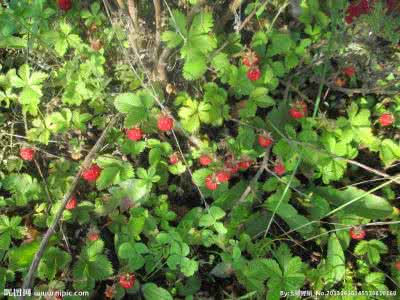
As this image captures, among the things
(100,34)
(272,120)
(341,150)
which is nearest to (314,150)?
(341,150)

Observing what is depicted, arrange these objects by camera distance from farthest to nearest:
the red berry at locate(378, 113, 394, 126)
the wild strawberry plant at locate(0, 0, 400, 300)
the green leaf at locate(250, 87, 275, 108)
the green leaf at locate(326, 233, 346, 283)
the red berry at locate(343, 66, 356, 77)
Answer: the red berry at locate(343, 66, 356, 77), the red berry at locate(378, 113, 394, 126), the green leaf at locate(250, 87, 275, 108), the green leaf at locate(326, 233, 346, 283), the wild strawberry plant at locate(0, 0, 400, 300)

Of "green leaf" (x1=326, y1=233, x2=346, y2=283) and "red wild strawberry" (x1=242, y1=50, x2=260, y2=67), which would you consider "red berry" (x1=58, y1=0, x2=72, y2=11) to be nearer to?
"red wild strawberry" (x1=242, y1=50, x2=260, y2=67)

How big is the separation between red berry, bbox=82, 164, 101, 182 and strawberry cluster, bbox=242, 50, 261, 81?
985mm

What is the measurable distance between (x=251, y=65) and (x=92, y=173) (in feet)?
3.44

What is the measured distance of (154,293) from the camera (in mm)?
1820

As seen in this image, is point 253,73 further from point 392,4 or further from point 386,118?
point 392,4

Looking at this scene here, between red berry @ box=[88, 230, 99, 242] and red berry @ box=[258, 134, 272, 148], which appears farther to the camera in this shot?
red berry @ box=[258, 134, 272, 148]

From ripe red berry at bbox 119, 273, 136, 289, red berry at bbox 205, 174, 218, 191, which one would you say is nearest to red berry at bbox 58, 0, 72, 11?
red berry at bbox 205, 174, 218, 191

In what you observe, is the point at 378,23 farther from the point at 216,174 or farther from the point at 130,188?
the point at 130,188

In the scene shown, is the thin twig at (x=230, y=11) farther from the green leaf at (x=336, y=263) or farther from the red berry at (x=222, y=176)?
the green leaf at (x=336, y=263)

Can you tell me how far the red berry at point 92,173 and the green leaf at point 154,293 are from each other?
64cm

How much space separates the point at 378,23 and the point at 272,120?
31.4 inches

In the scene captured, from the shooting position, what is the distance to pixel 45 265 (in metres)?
1.75

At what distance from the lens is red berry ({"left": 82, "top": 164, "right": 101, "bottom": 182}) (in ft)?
6.26
